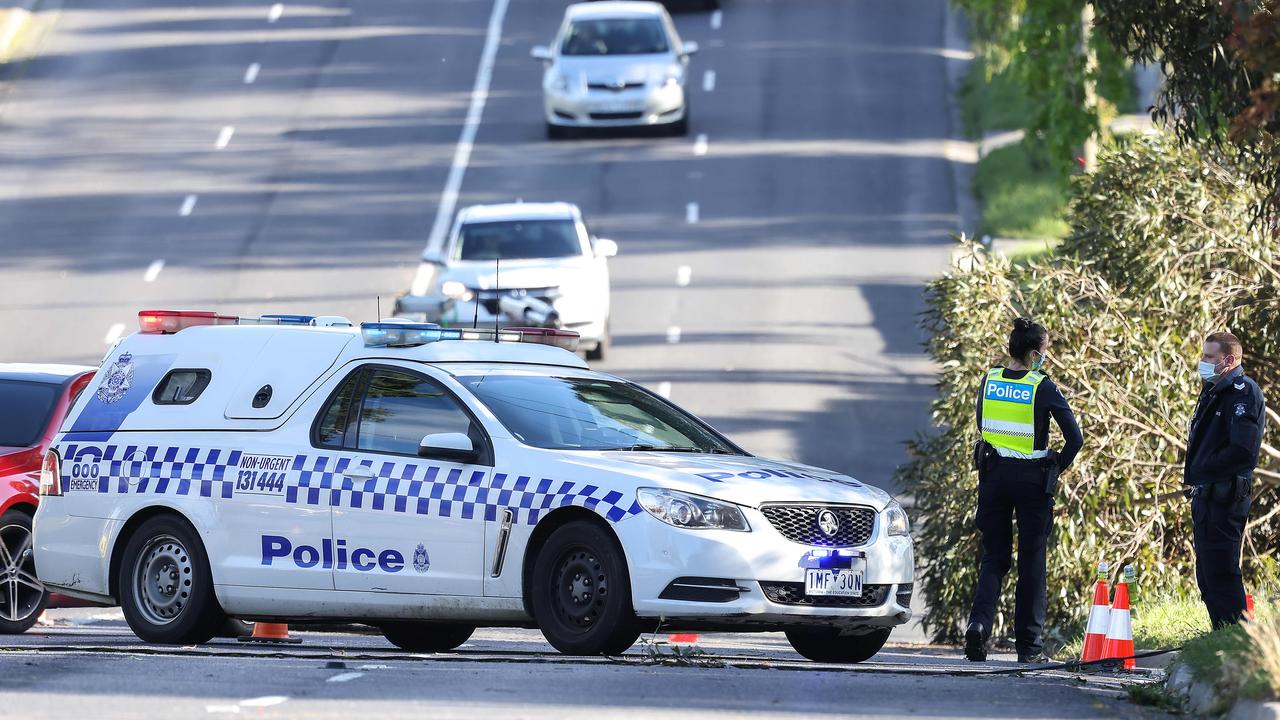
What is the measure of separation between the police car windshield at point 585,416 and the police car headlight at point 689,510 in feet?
2.52

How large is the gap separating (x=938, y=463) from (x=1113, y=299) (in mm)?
1587

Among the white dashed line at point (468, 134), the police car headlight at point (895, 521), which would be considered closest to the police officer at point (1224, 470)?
the police car headlight at point (895, 521)

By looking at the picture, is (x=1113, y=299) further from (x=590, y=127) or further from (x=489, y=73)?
(x=489, y=73)

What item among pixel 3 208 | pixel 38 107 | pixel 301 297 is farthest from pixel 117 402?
pixel 38 107

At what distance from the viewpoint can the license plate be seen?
34.4ft

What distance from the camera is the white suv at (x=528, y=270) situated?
23.6 metres

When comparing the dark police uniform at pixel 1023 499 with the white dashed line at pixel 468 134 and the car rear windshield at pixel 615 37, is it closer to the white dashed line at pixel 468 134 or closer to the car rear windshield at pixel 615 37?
the white dashed line at pixel 468 134

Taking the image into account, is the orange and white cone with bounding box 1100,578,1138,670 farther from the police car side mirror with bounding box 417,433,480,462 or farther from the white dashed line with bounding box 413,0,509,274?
the white dashed line with bounding box 413,0,509,274

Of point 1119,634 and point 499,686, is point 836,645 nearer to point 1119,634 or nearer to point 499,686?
point 1119,634

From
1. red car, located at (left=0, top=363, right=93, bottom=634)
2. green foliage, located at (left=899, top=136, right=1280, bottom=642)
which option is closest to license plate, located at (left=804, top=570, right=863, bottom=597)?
green foliage, located at (left=899, top=136, right=1280, bottom=642)

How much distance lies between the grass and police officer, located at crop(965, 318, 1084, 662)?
17871 mm

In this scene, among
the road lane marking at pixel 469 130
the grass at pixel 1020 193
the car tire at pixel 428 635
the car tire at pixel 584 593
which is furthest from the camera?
the road lane marking at pixel 469 130

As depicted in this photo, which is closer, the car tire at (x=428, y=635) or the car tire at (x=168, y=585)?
the car tire at (x=168, y=585)

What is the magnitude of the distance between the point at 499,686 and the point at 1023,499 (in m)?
3.48
